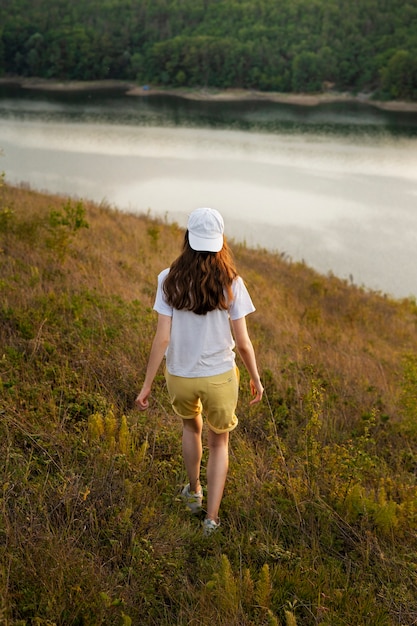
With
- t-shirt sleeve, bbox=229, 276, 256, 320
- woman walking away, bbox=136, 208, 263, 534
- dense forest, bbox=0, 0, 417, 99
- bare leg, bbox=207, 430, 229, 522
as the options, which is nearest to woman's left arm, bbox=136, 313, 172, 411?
woman walking away, bbox=136, 208, 263, 534

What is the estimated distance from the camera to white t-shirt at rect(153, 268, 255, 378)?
9.18ft

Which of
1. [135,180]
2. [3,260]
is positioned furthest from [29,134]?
[3,260]

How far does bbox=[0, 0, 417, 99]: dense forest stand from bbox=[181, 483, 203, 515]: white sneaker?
60.1 m

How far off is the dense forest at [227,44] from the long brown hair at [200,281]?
60.0 meters

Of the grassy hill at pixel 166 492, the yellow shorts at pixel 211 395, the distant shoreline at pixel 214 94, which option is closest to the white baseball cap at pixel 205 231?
the yellow shorts at pixel 211 395

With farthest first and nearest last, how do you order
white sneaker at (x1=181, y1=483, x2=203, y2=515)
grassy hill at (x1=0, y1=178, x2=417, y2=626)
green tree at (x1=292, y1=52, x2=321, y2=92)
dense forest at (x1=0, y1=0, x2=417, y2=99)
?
dense forest at (x1=0, y1=0, x2=417, y2=99) → green tree at (x1=292, y1=52, x2=321, y2=92) → white sneaker at (x1=181, y1=483, x2=203, y2=515) → grassy hill at (x1=0, y1=178, x2=417, y2=626)

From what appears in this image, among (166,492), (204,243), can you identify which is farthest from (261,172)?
(204,243)

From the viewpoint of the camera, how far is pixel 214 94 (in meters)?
65.3

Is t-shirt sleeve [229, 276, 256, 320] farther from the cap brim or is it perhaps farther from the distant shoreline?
the distant shoreline

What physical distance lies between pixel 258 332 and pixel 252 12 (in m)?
86.9

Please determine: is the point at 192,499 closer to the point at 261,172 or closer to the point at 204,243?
the point at 204,243

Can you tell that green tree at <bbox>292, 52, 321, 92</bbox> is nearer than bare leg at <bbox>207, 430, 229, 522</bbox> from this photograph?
No

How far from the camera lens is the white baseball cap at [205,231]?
2691 mm

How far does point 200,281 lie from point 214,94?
6711 centimetres
